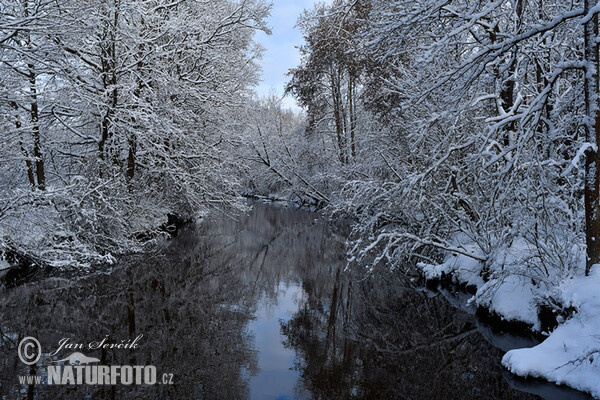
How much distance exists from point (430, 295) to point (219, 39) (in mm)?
11661

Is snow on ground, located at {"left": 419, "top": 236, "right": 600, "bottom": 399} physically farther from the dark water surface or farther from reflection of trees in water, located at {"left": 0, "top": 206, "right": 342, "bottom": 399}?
reflection of trees in water, located at {"left": 0, "top": 206, "right": 342, "bottom": 399}

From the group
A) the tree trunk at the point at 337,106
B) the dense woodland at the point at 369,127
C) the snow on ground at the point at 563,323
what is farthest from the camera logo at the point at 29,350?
the tree trunk at the point at 337,106

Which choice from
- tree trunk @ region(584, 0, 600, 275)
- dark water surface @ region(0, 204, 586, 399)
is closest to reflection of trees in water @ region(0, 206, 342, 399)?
dark water surface @ region(0, 204, 586, 399)

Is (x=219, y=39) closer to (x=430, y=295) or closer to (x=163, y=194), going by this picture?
(x=163, y=194)

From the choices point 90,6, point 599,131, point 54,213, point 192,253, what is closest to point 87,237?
point 54,213

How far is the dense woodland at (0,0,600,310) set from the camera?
234 inches

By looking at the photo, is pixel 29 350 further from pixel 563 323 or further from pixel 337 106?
pixel 337 106

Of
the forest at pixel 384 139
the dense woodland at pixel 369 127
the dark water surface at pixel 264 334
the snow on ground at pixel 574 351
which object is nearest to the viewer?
the snow on ground at pixel 574 351

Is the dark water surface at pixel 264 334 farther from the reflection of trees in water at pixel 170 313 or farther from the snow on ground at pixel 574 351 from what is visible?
the snow on ground at pixel 574 351

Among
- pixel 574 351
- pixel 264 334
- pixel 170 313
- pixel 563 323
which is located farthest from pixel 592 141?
pixel 170 313

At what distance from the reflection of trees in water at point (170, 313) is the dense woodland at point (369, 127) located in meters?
1.28

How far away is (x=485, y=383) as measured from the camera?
5.27 meters

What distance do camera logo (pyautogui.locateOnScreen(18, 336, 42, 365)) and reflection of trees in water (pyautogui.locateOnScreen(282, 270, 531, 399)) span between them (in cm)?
344

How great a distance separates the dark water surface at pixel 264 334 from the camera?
5.04 m
